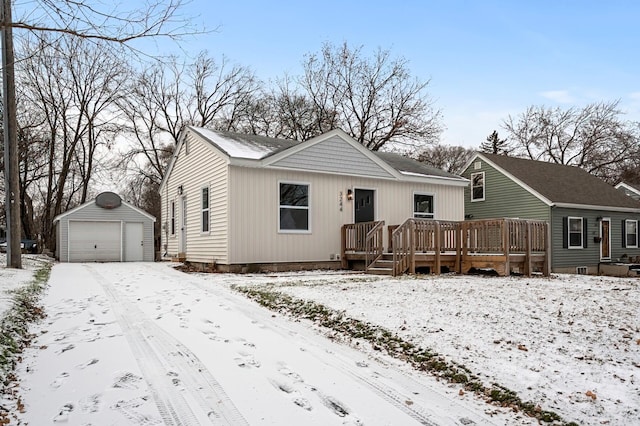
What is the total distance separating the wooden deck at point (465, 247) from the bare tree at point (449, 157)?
2605 cm

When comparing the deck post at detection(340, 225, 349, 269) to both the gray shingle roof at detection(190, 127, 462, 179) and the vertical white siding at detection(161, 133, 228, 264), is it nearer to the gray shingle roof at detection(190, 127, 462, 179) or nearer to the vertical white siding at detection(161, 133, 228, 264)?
the gray shingle roof at detection(190, 127, 462, 179)

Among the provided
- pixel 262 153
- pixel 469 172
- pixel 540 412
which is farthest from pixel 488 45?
pixel 540 412

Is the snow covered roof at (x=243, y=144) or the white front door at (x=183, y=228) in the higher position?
the snow covered roof at (x=243, y=144)

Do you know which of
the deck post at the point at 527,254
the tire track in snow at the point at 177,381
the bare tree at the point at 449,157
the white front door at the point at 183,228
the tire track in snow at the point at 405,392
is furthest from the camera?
the bare tree at the point at 449,157

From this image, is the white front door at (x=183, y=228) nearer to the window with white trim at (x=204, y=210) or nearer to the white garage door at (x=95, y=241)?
the window with white trim at (x=204, y=210)

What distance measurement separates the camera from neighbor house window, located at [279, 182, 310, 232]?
12.7 meters

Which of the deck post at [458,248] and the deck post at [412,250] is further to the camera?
the deck post at [458,248]

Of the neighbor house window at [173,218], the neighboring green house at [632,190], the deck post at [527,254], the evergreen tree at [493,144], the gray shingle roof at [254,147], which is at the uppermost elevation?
the evergreen tree at [493,144]

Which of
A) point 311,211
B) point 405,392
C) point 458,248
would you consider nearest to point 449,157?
point 311,211

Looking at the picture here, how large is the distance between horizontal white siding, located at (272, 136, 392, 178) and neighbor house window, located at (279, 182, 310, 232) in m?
0.58

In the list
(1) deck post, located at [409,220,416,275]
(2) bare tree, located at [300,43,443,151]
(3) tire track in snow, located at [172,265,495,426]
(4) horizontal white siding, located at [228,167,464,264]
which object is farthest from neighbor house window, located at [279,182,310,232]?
(2) bare tree, located at [300,43,443,151]

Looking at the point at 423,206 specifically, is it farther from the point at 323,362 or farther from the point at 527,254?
the point at 323,362

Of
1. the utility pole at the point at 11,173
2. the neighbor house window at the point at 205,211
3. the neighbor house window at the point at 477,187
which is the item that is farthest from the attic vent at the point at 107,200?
the neighbor house window at the point at 477,187

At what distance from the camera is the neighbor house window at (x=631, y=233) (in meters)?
22.7
